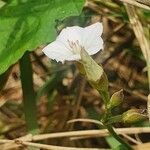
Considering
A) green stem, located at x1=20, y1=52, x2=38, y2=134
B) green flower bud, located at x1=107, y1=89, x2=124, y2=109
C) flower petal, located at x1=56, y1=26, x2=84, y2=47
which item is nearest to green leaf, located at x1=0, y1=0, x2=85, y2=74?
green stem, located at x1=20, y1=52, x2=38, y2=134

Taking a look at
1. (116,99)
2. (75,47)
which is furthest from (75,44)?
(116,99)

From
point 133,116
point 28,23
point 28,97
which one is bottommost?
point 133,116

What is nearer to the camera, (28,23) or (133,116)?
(133,116)

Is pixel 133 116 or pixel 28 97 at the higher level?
pixel 28 97

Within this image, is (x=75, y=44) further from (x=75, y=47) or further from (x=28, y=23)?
(x=28, y=23)

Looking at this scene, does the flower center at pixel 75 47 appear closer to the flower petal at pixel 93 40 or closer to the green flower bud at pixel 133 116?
the flower petal at pixel 93 40

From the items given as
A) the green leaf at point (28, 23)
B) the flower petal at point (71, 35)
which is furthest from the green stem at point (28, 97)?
the flower petal at point (71, 35)

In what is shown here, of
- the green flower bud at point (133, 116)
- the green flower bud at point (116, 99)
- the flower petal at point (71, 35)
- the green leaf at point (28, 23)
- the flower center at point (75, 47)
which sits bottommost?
the green flower bud at point (133, 116)

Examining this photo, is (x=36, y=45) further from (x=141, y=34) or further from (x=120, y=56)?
(x=120, y=56)
